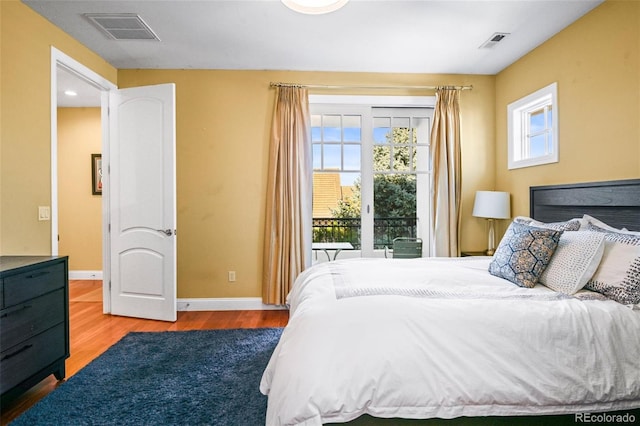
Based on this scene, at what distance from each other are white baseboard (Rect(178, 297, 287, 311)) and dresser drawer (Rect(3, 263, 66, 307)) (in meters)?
1.66

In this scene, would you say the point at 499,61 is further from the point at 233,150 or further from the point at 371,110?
the point at 233,150

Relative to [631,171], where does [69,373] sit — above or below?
below

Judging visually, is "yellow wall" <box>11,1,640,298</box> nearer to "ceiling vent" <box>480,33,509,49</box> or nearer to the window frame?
the window frame

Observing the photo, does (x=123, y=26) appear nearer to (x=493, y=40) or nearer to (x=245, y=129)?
(x=245, y=129)

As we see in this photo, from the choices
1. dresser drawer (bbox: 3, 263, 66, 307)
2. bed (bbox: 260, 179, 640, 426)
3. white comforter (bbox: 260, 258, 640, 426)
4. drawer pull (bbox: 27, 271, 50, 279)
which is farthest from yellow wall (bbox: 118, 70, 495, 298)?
white comforter (bbox: 260, 258, 640, 426)

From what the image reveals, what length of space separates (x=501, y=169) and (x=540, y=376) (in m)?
3.01

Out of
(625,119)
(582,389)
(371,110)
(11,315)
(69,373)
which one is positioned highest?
(371,110)

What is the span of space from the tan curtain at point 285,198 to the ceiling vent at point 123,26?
1.38 metres

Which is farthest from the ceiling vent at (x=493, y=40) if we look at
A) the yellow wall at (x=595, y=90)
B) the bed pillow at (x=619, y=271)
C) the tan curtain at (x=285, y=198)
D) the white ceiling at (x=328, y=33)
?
the bed pillow at (x=619, y=271)

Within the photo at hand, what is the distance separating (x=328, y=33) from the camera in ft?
9.93

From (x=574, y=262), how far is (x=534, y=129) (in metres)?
2.08

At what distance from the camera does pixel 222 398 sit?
6.87ft

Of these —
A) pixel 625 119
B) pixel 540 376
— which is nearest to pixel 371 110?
pixel 625 119

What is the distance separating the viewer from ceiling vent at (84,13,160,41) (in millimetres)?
2738
